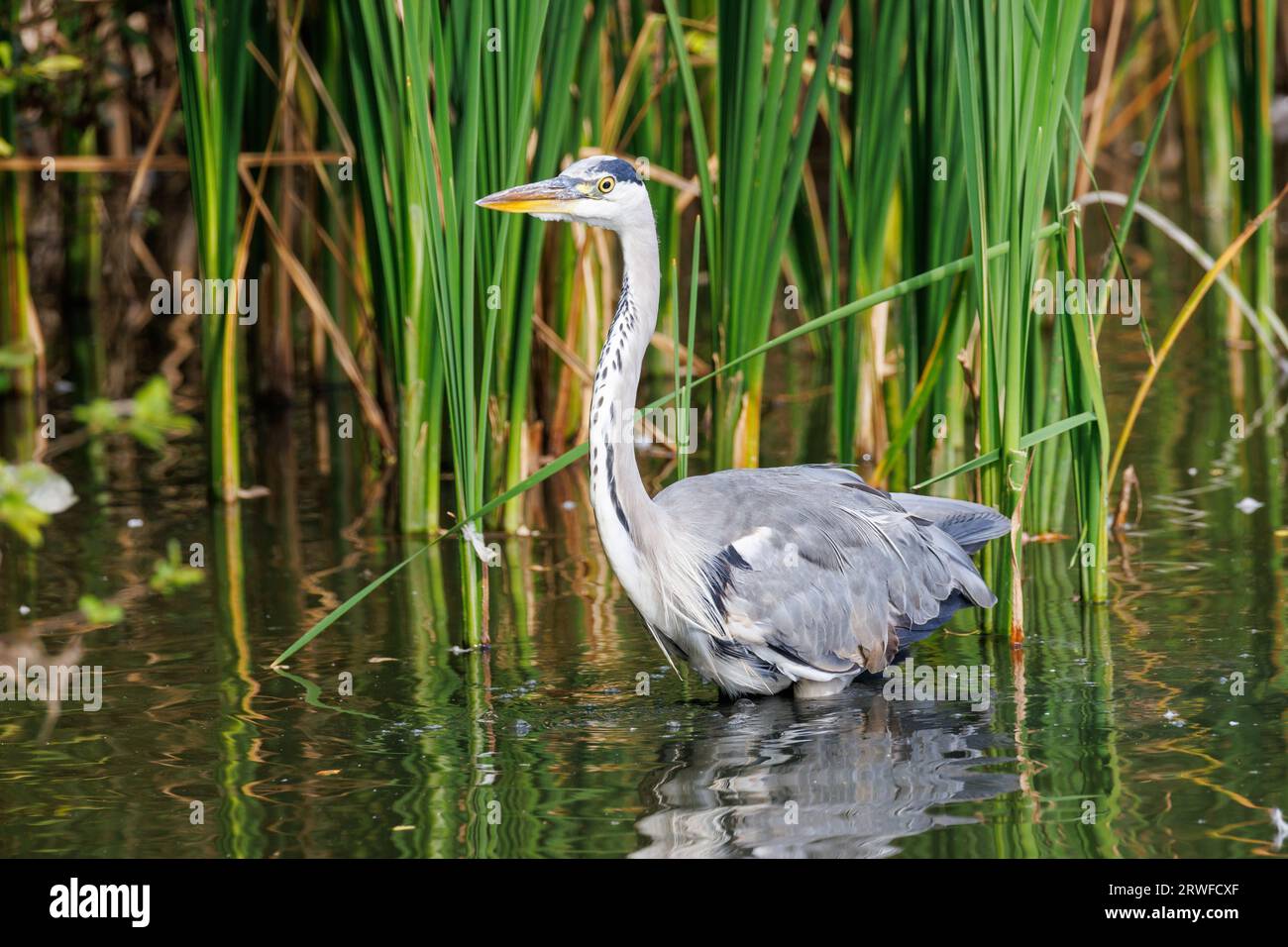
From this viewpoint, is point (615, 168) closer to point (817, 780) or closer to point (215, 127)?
point (817, 780)

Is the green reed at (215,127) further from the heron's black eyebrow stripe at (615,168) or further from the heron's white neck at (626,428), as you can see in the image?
the heron's white neck at (626,428)

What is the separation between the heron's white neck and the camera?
5.55m

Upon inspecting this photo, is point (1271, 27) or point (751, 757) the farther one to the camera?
point (1271, 27)

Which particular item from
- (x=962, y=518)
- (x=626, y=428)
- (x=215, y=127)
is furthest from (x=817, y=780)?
(x=215, y=127)

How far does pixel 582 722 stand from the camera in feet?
18.5

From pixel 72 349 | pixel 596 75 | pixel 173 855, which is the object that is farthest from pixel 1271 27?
pixel 72 349

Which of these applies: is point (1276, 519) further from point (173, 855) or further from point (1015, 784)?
point (173, 855)

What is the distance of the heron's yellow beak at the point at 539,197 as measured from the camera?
5527 mm

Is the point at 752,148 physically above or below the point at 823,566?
above

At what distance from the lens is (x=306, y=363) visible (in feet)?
38.8

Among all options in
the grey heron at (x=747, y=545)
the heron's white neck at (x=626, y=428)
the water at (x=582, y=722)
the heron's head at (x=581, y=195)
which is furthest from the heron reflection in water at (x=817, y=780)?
the heron's head at (x=581, y=195)

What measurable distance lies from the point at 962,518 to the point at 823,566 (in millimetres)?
601

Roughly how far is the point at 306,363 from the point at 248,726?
6.40 m

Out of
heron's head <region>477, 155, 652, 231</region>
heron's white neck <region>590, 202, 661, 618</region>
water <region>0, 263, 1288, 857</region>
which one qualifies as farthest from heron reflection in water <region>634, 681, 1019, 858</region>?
heron's head <region>477, 155, 652, 231</region>
